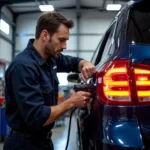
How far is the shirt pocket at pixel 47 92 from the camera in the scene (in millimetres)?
1785

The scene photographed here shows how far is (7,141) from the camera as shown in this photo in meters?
1.85

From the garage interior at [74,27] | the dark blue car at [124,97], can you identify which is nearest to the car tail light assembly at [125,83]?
the dark blue car at [124,97]

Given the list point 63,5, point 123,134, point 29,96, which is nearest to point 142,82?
point 123,134

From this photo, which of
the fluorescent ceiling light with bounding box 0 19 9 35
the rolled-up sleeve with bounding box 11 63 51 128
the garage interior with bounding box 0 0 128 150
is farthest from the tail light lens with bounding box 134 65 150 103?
the garage interior with bounding box 0 0 128 150

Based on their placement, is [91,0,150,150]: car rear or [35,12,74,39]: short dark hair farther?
[35,12,74,39]: short dark hair

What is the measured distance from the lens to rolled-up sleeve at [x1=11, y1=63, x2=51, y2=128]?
1598 mm

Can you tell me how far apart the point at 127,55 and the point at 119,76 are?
0.37 feet

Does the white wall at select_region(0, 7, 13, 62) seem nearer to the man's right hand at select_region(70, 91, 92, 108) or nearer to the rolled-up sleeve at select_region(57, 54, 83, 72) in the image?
the rolled-up sleeve at select_region(57, 54, 83, 72)

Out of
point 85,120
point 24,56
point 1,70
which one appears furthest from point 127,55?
point 1,70

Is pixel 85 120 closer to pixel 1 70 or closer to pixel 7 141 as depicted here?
pixel 7 141

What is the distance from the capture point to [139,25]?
5.12 ft

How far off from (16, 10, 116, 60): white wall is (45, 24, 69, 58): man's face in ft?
43.6

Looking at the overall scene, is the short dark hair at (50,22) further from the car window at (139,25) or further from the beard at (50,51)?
the car window at (139,25)

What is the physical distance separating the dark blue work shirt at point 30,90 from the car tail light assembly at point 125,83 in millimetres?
423
